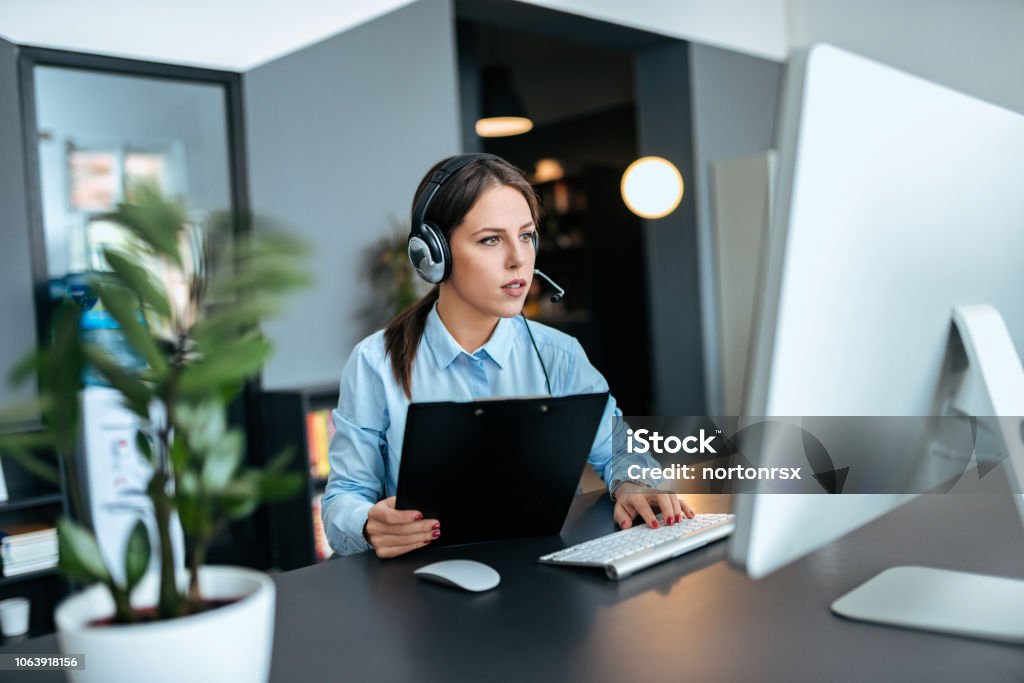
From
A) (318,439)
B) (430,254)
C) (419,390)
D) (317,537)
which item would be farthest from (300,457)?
(430,254)

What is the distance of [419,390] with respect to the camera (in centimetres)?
169

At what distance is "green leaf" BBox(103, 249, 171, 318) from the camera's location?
0.65 m

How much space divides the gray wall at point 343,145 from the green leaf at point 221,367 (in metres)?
3.42

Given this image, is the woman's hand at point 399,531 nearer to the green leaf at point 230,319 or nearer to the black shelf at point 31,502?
the green leaf at point 230,319

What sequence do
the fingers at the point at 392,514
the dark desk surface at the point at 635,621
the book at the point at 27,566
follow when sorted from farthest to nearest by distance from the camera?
the book at the point at 27,566
the fingers at the point at 392,514
the dark desk surface at the point at 635,621

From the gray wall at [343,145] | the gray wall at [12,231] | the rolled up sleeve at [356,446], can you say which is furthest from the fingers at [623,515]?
the gray wall at [343,145]

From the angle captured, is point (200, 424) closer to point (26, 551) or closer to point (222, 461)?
point (222, 461)

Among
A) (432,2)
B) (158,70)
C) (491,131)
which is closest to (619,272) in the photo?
(491,131)

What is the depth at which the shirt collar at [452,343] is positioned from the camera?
67.5 inches

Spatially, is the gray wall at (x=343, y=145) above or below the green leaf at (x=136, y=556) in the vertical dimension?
above

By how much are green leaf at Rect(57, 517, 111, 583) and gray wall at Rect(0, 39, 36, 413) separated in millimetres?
3001

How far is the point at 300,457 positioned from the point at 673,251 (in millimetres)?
3096

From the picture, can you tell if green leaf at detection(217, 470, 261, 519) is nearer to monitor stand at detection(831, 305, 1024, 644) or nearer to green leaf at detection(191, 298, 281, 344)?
green leaf at detection(191, 298, 281, 344)

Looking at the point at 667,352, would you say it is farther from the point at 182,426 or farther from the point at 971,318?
the point at 182,426
